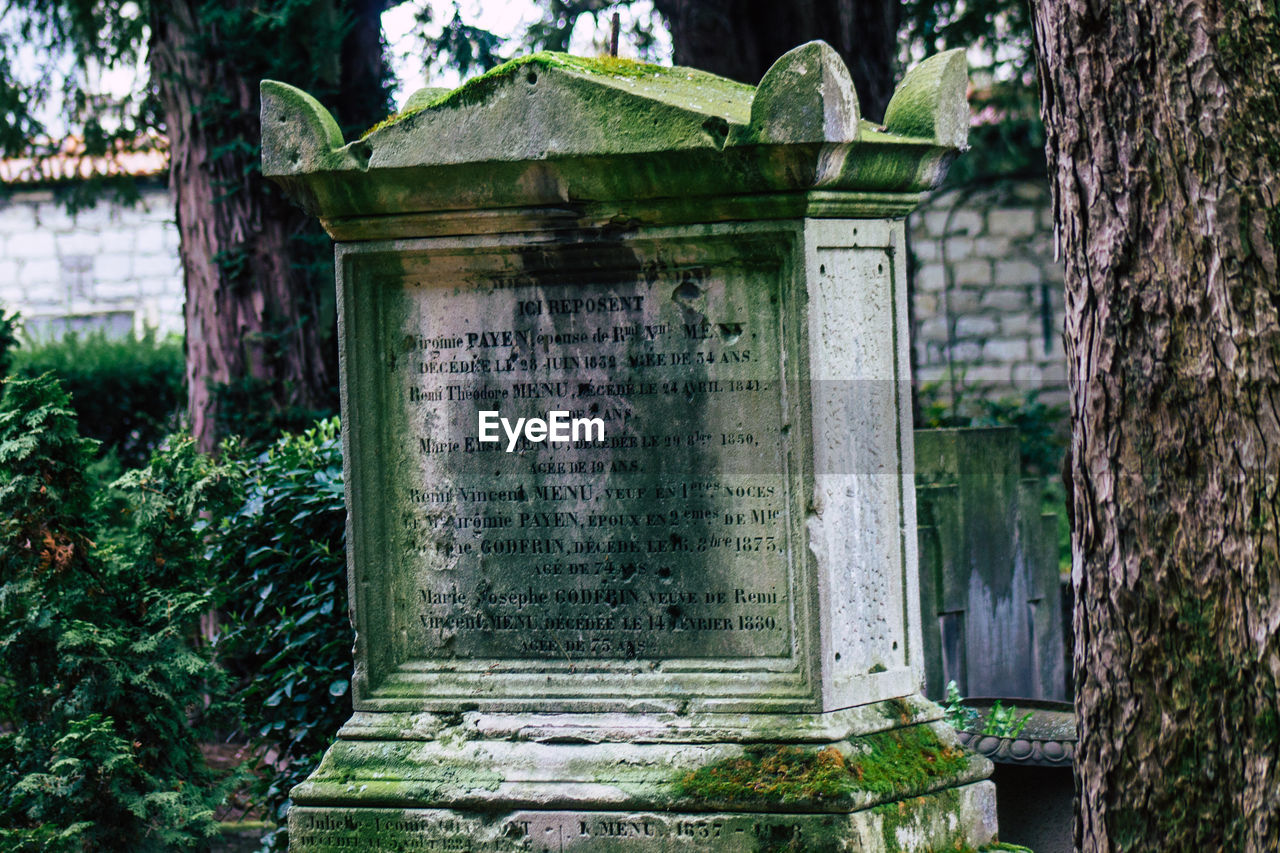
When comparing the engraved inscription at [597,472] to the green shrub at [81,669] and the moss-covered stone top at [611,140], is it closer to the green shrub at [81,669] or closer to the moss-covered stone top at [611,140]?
the moss-covered stone top at [611,140]

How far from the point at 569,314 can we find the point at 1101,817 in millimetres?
1815

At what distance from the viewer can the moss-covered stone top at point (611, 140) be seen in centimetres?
343

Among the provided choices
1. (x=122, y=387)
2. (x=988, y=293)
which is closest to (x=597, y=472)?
(x=122, y=387)

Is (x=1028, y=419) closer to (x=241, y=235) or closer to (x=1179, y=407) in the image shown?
(x=241, y=235)

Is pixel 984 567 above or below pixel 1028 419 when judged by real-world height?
below

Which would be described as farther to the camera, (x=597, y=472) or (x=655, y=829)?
(x=597, y=472)

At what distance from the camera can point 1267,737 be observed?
3.47m

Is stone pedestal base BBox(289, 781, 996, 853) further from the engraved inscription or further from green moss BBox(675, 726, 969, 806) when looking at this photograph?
the engraved inscription

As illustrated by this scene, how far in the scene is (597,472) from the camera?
3.78 m

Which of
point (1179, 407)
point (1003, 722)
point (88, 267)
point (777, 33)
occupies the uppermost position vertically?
point (777, 33)

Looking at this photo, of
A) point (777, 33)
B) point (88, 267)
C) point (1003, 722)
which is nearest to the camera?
point (1003, 722)

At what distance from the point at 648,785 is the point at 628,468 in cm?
77

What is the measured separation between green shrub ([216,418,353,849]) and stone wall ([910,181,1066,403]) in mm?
9255

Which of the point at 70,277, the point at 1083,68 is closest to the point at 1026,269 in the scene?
the point at 70,277
